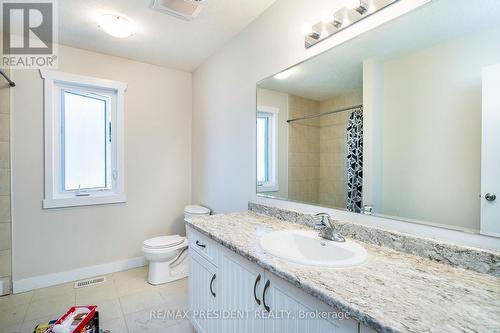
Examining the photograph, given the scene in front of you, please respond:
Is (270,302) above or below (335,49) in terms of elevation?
below

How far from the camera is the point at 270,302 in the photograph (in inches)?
38.2

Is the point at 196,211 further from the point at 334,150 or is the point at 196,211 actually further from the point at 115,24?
the point at 115,24

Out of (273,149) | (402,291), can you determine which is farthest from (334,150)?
(402,291)

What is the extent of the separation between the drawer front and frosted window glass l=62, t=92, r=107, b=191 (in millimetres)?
1755

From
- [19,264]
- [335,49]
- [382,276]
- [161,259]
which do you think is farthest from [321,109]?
[19,264]

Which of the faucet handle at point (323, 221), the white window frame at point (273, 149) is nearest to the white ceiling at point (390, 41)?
the white window frame at point (273, 149)

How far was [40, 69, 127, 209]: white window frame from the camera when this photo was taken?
93.0 inches

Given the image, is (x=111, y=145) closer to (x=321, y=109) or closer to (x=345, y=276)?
(x=321, y=109)

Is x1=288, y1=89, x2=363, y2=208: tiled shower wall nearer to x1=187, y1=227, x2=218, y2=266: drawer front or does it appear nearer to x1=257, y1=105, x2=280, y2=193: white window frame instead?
x1=257, y1=105, x2=280, y2=193: white window frame

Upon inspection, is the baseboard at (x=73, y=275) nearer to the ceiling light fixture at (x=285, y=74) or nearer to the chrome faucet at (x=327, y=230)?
the chrome faucet at (x=327, y=230)

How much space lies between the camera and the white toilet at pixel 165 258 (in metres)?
2.32

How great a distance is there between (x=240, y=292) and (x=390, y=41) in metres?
1.40

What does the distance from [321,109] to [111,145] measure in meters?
2.39

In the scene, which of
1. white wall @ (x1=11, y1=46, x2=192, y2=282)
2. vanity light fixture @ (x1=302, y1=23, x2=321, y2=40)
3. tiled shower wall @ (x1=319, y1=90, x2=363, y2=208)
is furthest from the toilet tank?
vanity light fixture @ (x1=302, y1=23, x2=321, y2=40)
